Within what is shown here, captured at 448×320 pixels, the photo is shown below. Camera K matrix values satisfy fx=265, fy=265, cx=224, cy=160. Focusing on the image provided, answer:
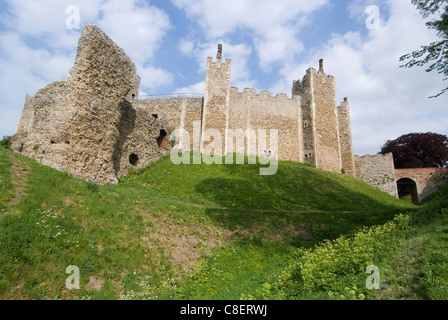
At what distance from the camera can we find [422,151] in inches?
1507

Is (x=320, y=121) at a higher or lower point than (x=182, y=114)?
lower

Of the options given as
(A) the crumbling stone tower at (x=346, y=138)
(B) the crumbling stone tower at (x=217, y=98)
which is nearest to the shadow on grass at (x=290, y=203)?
(B) the crumbling stone tower at (x=217, y=98)

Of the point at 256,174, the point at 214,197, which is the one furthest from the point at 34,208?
the point at 256,174

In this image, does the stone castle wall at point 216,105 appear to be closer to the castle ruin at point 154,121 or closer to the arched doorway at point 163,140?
the castle ruin at point 154,121

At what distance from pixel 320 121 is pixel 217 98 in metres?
11.2

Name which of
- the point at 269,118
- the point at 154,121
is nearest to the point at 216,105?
the point at 269,118

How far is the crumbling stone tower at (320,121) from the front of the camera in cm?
2736

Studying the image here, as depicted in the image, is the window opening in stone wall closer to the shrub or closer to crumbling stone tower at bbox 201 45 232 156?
crumbling stone tower at bbox 201 45 232 156

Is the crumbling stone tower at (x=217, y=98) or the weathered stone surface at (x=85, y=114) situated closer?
the weathered stone surface at (x=85, y=114)

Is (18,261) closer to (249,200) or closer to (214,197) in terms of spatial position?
(214,197)

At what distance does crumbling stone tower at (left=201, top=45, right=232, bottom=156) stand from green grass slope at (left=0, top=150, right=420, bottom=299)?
11742mm

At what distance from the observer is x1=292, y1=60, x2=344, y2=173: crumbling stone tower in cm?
2736

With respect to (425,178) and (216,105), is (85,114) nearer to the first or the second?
(216,105)

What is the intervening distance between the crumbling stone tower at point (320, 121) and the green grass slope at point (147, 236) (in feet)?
43.7
